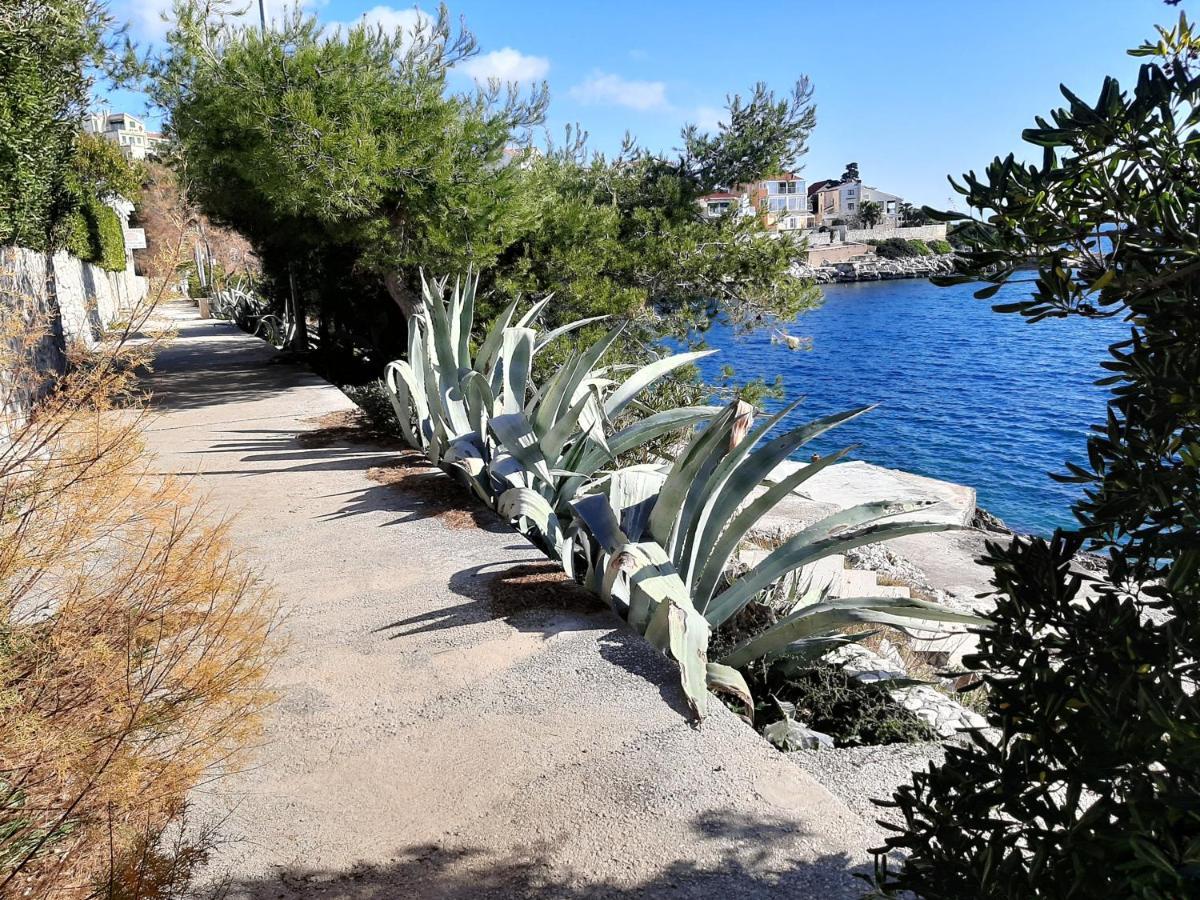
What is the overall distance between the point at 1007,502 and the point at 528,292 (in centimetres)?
1037

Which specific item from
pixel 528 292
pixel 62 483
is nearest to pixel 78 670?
pixel 62 483

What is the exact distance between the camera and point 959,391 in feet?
96.9

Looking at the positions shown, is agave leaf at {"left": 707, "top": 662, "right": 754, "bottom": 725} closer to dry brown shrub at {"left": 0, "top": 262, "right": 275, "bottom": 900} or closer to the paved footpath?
the paved footpath

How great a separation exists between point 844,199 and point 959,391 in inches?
3633

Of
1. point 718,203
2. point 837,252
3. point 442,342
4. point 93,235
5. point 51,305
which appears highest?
point 837,252

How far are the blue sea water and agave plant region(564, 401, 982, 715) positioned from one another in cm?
100

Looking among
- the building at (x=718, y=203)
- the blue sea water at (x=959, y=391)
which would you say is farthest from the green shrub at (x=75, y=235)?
the blue sea water at (x=959, y=391)

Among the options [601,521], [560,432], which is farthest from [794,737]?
[560,432]

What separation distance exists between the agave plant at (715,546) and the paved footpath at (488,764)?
176 mm

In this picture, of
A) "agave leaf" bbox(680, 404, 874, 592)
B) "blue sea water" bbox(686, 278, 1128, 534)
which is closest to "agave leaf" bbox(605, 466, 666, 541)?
"agave leaf" bbox(680, 404, 874, 592)

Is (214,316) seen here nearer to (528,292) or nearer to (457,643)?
(528,292)

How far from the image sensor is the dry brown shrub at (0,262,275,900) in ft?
5.40

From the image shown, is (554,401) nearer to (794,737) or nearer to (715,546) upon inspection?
(715,546)

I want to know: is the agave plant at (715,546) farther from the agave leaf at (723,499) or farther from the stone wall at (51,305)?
the stone wall at (51,305)
